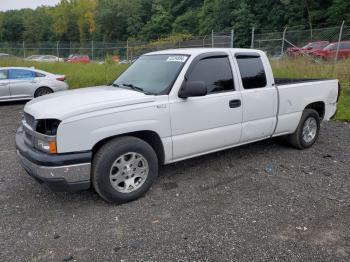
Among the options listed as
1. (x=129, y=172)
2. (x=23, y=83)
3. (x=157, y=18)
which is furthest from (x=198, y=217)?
(x=157, y=18)

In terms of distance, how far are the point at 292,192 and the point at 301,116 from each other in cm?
207

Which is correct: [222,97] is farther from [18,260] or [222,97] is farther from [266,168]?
[18,260]

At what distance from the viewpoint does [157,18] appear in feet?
258

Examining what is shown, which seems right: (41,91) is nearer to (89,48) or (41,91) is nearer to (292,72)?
(292,72)

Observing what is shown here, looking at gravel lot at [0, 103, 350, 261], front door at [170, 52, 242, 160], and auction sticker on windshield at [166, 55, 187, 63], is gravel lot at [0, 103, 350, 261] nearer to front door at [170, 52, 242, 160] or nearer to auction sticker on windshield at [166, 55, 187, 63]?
front door at [170, 52, 242, 160]

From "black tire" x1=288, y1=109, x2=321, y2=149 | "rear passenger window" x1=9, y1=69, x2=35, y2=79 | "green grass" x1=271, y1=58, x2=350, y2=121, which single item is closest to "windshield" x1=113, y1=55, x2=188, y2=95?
"black tire" x1=288, y1=109, x2=321, y2=149

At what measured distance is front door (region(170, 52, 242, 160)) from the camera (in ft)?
15.2

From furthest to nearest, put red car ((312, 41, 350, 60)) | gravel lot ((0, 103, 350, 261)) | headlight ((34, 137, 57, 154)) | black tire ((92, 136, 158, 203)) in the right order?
red car ((312, 41, 350, 60))
black tire ((92, 136, 158, 203))
headlight ((34, 137, 57, 154))
gravel lot ((0, 103, 350, 261))

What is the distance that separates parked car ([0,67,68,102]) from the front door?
9.38 metres

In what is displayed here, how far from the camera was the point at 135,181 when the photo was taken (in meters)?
4.45

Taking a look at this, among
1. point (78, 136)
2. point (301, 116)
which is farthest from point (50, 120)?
point (301, 116)

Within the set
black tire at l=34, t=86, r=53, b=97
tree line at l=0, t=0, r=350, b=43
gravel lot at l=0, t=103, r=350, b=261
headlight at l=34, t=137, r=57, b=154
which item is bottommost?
gravel lot at l=0, t=103, r=350, b=261

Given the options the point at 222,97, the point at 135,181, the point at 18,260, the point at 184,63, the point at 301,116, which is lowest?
the point at 18,260

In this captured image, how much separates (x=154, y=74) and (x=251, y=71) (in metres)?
1.60
